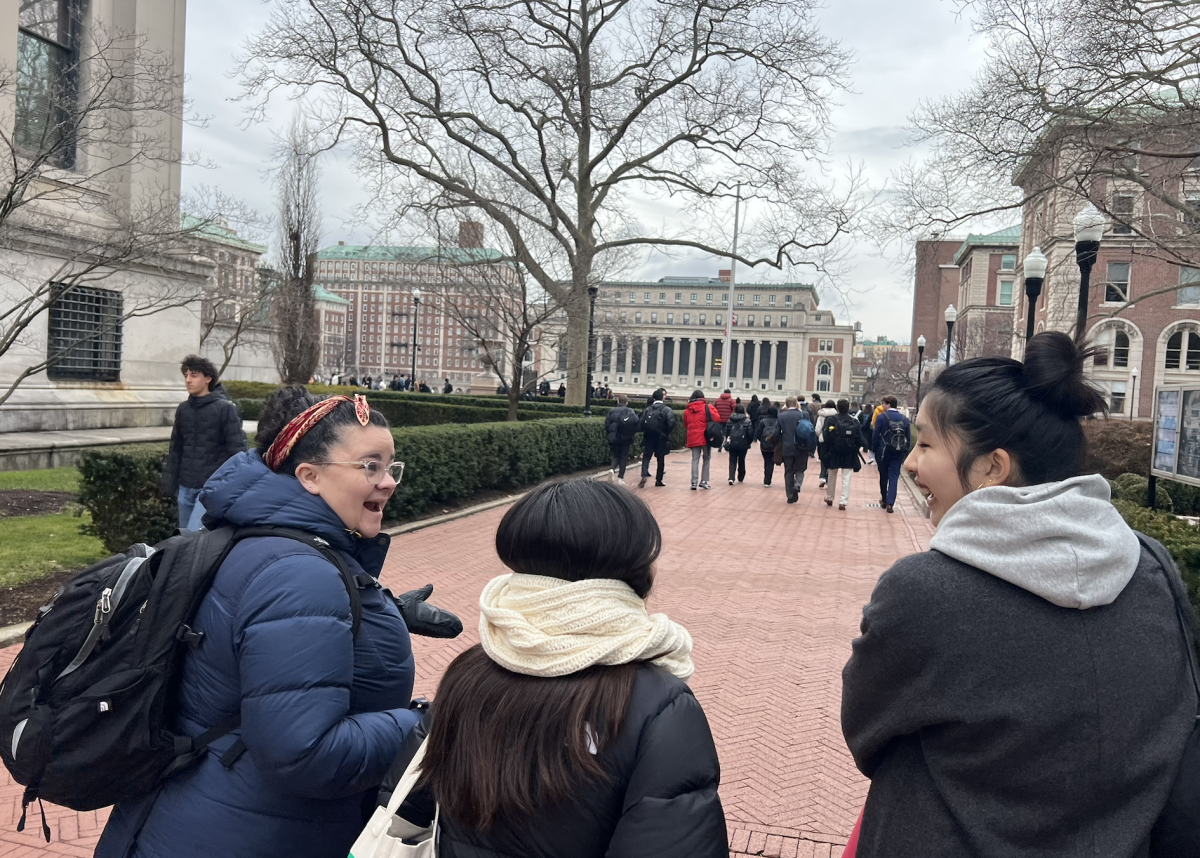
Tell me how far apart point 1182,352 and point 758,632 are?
50617 millimetres

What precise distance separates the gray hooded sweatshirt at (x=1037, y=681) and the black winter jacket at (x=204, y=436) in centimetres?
643

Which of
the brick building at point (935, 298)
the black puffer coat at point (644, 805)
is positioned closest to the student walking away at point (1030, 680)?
the black puffer coat at point (644, 805)

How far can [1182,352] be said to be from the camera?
1847 inches

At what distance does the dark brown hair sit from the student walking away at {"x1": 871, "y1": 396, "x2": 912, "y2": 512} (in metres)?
13.6

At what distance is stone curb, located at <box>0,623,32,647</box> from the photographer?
570cm

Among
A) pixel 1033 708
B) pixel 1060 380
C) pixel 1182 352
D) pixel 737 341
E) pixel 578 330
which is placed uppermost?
pixel 737 341

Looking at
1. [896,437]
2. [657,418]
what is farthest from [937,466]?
[657,418]

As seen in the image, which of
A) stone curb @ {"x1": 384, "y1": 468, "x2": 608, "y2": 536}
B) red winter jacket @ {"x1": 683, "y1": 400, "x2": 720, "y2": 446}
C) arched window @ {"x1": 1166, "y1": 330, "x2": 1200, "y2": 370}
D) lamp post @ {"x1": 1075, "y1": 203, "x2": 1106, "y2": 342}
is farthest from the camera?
arched window @ {"x1": 1166, "y1": 330, "x2": 1200, "y2": 370}

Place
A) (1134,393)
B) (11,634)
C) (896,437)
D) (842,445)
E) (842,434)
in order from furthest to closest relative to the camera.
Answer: (1134,393) < (842,445) < (842,434) < (896,437) < (11,634)

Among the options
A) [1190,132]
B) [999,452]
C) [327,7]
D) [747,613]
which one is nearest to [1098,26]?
[1190,132]

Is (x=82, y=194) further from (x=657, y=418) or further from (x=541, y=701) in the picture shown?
(x=541, y=701)

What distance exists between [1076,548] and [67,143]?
9.30m

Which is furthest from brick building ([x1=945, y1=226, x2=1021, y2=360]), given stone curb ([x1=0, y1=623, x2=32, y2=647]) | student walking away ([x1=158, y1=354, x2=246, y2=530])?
stone curb ([x1=0, y1=623, x2=32, y2=647])

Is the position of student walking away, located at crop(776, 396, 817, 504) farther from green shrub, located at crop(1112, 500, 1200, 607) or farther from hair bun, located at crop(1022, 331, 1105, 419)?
hair bun, located at crop(1022, 331, 1105, 419)
